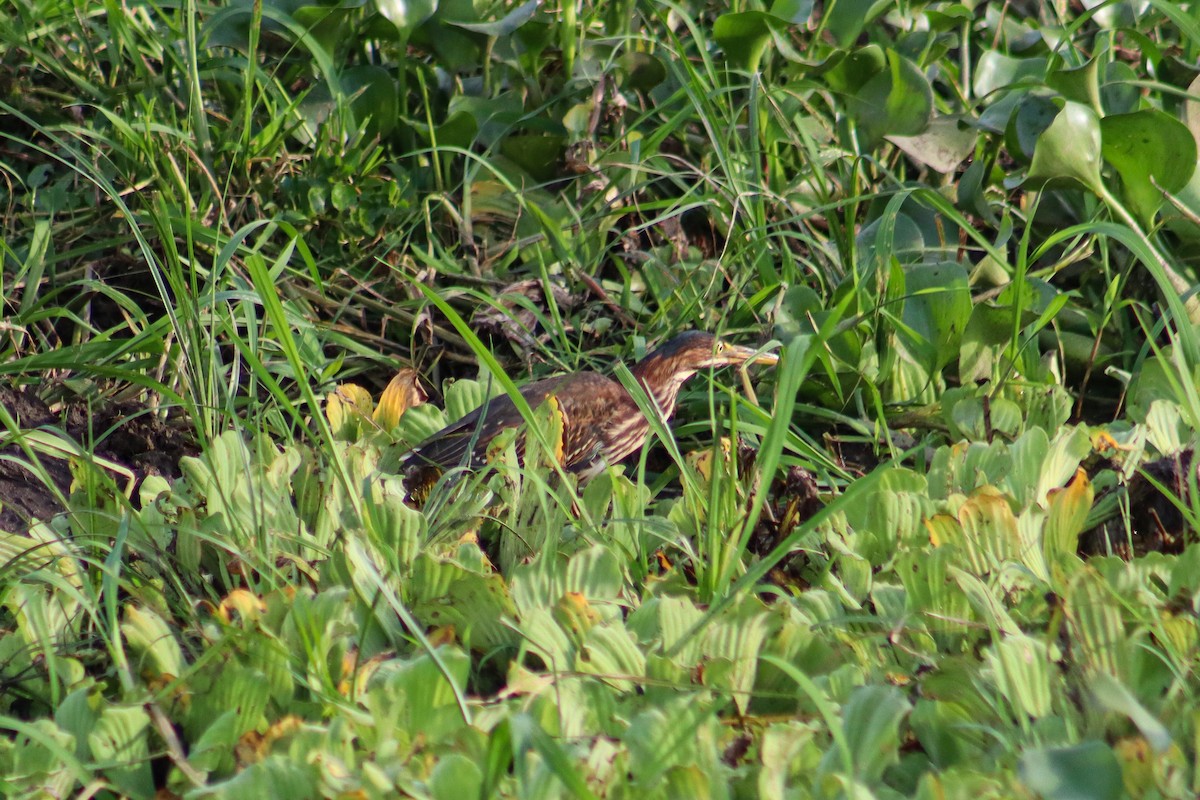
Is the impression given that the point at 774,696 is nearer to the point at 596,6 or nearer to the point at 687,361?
the point at 687,361

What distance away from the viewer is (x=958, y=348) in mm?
3502

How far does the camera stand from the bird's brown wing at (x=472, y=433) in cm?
330

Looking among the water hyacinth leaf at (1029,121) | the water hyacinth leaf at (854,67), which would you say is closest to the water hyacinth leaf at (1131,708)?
the water hyacinth leaf at (1029,121)

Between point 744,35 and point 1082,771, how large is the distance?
286cm

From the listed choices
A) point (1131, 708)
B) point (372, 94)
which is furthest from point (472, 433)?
point (1131, 708)

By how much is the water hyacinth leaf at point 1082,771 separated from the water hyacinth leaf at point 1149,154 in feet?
7.28

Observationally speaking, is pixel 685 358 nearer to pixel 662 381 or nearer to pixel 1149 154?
pixel 662 381

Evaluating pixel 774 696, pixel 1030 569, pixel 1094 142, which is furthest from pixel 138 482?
pixel 1094 142

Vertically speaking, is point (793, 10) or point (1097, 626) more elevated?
point (793, 10)

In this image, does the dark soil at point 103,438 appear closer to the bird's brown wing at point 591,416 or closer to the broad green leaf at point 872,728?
the bird's brown wing at point 591,416

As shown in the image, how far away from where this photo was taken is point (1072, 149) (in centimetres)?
339

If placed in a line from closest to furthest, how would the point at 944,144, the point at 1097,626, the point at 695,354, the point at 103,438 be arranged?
the point at 1097,626, the point at 103,438, the point at 695,354, the point at 944,144

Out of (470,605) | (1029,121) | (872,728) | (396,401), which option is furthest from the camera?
(1029,121)

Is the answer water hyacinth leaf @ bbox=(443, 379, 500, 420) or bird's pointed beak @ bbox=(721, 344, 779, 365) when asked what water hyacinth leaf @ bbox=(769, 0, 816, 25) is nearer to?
bird's pointed beak @ bbox=(721, 344, 779, 365)
